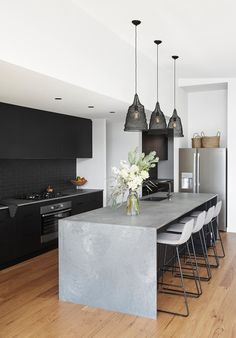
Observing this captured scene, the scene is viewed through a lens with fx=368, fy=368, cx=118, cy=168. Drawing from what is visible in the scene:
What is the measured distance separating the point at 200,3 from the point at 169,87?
312 cm

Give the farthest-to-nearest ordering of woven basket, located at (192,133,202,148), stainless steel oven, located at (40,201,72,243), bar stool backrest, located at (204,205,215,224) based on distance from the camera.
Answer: woven basket, located at (192,133,202,148) → stainless steel oven, located at (40,201,72,243) → bar stool backrest, located at (204,205,215,224)

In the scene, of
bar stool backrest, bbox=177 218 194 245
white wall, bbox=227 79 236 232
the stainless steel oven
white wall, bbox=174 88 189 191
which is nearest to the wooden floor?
bar stool backrest, bbox=177 218 194 245

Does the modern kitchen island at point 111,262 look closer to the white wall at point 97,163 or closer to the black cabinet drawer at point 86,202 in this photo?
the black cabinet drawer at point 86,202

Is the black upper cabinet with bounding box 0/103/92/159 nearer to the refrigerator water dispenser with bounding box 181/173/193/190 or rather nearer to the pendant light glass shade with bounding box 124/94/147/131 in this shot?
the pendant light glass shade with bounding box 124/94/147/131

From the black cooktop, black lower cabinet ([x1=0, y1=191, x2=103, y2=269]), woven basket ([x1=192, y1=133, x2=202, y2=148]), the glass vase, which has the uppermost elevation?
woven basket ([x1=192, y1=133, x2=202, y2=148])

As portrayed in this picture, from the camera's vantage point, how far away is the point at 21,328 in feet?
10.4

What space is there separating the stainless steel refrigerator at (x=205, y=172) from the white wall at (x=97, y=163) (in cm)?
160

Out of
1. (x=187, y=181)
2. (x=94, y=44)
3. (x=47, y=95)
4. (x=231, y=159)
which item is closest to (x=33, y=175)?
(x=47, y=95)

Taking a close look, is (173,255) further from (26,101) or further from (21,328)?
(26,101)

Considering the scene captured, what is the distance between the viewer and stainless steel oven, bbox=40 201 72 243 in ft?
18.0

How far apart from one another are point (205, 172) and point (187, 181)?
1.36 feet

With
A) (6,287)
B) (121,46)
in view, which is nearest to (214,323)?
(6,287)

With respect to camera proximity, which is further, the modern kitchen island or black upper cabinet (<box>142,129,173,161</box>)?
black upper cabinet (<box>142,129,173,161</box>)

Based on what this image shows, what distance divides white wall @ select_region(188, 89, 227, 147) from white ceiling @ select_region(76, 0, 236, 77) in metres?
2.03
